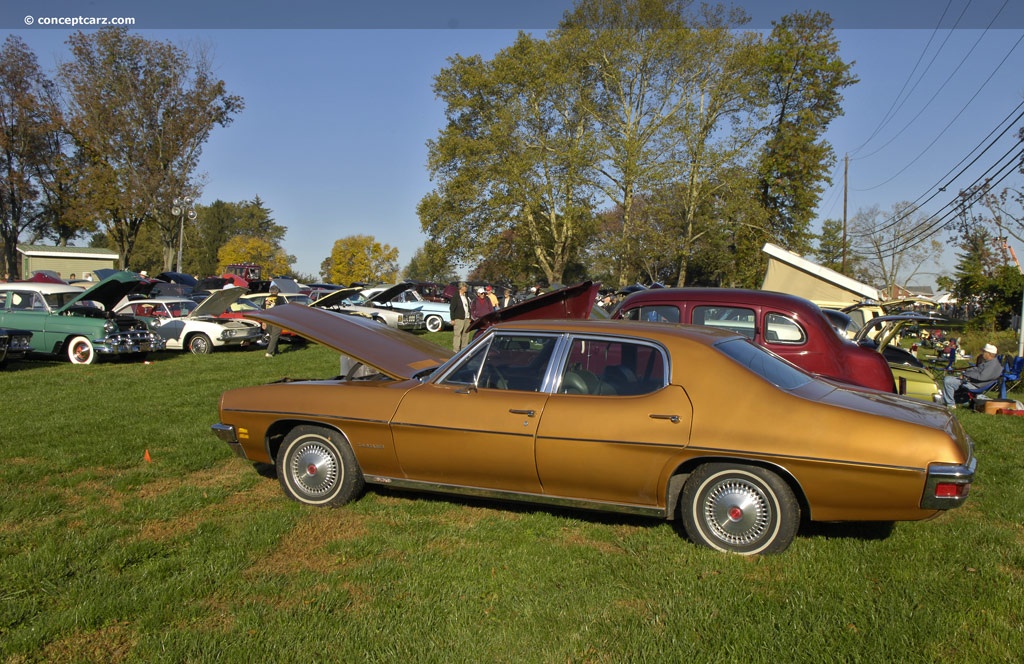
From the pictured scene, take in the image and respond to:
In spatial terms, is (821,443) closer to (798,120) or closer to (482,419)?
(482,419)

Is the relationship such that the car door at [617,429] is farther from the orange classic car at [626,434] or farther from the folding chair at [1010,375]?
the folding chair at [1010,375]

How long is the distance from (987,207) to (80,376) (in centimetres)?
4132

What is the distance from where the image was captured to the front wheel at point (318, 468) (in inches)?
207

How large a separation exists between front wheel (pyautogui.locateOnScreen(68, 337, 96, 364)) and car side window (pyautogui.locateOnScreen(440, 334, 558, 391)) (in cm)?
1253

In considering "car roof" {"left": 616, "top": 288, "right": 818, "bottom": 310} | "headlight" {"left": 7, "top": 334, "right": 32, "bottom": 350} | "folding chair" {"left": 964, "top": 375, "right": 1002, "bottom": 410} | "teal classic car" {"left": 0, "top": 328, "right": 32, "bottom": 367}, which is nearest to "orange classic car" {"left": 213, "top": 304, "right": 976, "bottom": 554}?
"car roof" {"left": 616, "top": 288, "right": 818, "bottom": 310}

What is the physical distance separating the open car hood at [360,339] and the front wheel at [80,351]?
10.7 meters

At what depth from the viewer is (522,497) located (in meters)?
4.77

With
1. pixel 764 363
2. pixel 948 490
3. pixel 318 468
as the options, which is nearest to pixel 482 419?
pixel 318 468

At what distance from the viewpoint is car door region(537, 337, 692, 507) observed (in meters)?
4.37

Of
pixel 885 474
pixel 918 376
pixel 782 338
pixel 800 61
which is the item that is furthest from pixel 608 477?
pixel 800 61

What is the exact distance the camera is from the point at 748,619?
347 centimetres

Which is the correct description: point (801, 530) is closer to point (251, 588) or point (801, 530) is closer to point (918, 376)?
point (251, 588)

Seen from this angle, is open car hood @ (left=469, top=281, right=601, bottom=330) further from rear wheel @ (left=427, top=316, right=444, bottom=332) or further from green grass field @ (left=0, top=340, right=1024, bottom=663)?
rear wheel @ (left=427, top=316, right=444, bottom=332)

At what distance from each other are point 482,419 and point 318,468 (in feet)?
4.66
